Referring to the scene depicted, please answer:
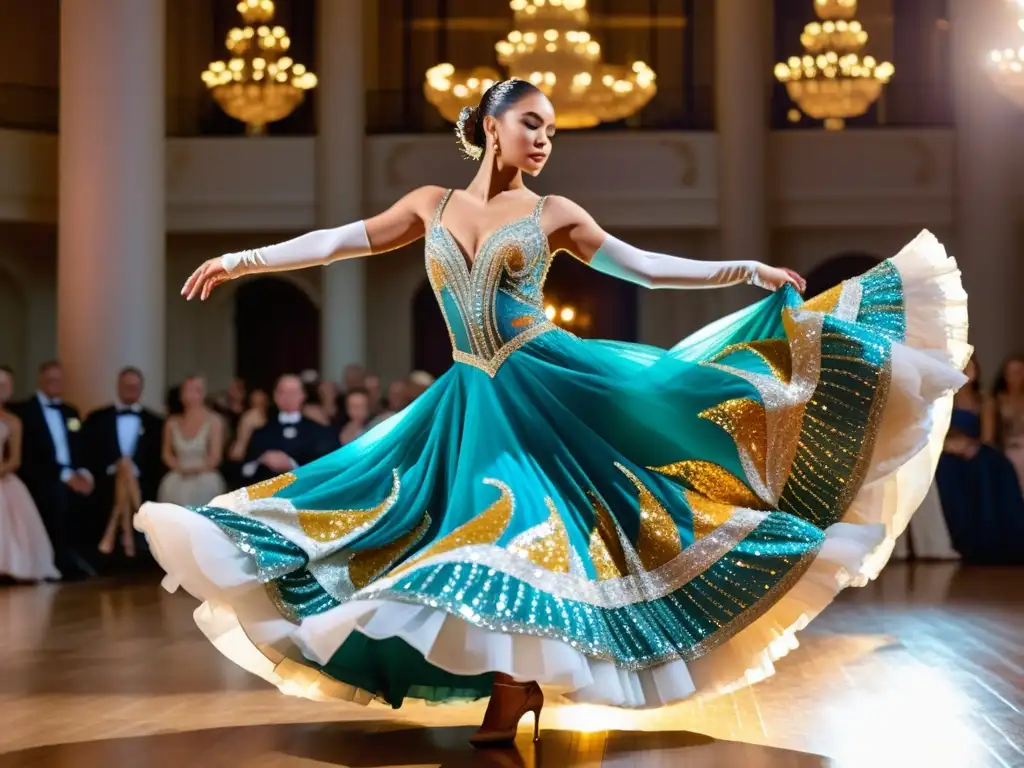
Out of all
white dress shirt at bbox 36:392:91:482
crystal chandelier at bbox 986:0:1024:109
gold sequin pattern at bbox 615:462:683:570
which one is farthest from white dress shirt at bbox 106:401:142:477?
gold sequin pattern at bbox 615:462:683:570

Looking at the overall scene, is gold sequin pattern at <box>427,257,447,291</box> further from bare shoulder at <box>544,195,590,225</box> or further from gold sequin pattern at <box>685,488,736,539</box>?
gold sequin pattern at <box>685,488,736,539</box>

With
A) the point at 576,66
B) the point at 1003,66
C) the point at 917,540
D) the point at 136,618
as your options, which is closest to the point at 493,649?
the point at 136,618

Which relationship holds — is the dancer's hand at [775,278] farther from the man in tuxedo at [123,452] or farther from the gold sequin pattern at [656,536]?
the man in tuxedo at [123,452]

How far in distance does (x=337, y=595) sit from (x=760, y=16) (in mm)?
13034

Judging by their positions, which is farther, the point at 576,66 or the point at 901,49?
the point at 901,49

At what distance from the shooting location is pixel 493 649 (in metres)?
3.35

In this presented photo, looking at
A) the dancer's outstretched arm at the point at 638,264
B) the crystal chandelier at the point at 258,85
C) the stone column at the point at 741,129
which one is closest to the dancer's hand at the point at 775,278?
the dancer's outstretched arm at the point at 638,264

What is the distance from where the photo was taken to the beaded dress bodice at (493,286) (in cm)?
399

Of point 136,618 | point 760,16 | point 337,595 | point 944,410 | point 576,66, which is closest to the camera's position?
point 337,595

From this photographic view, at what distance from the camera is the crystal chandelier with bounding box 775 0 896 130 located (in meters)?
14.0

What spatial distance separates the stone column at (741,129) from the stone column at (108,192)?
5.88 metres

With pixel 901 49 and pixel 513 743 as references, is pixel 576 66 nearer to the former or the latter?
pixel 901 49

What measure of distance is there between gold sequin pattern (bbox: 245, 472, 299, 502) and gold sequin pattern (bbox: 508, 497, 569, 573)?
0.67m

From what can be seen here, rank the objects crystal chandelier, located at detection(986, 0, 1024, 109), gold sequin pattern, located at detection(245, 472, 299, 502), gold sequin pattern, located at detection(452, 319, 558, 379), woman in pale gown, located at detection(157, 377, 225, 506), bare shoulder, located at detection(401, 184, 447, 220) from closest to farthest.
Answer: gold sequin pattern, located at detection(245, 472, 299, 502) → gold sequin pattern, located at detection(452, 319, 558, 379) → bare shoulder, located at detection(401, 184, 447, 220) → woman in pale gown, located at detection(157, 377, 225, 506) → crystal chandelier, located at detection(986, 0, 1024, 109)
